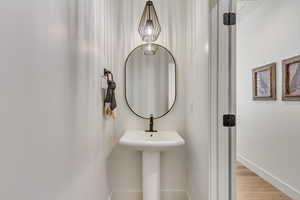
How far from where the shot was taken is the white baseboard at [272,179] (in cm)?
259

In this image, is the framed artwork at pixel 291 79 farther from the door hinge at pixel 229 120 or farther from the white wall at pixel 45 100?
the white wall at pixel 45 100

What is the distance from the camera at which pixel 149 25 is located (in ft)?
7.66

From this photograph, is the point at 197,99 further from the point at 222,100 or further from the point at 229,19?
the point at 229,19

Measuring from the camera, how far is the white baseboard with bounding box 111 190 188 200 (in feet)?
8.24

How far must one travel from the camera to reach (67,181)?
1.06 m

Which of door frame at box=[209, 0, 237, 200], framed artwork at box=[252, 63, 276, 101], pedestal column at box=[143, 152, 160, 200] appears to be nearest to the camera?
door frame at box=[209, 0, 237, 200]

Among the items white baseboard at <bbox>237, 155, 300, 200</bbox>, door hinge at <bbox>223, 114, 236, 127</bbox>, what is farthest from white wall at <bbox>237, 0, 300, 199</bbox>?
door hinge at <bbox>223, 114, 236, 127</bbox>

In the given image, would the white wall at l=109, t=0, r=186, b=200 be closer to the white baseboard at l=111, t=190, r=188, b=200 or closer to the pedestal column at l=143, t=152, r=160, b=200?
the white baseboard at l=111, t=190, r=188, b=200

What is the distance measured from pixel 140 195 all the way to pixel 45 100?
2053 millimetres

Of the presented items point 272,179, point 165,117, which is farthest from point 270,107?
point 165,117

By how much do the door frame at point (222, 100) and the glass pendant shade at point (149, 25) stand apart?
0.89 metres

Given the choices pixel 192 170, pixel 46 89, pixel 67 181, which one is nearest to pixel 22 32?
pixel 46 89

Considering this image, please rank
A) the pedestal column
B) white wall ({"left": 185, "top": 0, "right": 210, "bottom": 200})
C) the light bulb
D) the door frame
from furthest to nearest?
the light bulb
the pedestal column
white wall ({"left": 185, "top": 0, "right": 210, "bottom": 200})
the door frame

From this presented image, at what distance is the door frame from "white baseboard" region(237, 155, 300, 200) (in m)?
1.63
